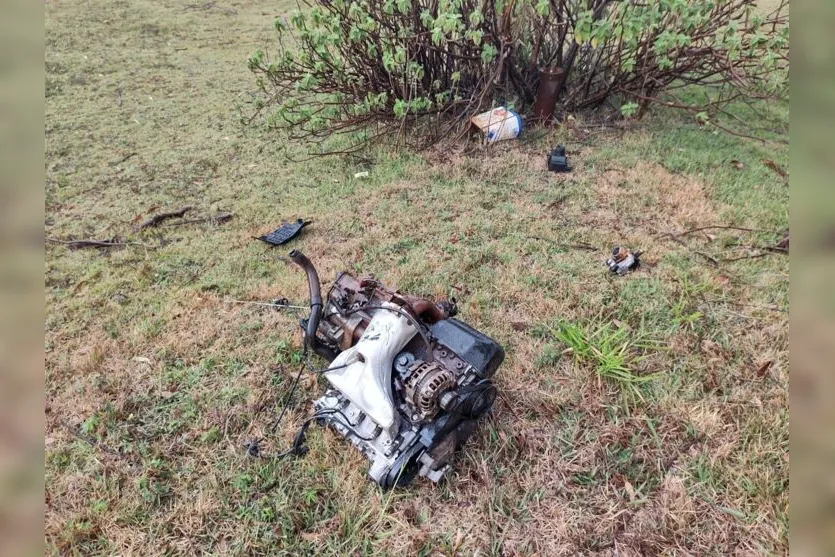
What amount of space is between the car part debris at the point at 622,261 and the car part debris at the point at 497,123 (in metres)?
1.90

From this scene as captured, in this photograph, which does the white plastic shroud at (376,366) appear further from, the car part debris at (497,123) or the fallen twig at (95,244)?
the car part debris at (497,123)

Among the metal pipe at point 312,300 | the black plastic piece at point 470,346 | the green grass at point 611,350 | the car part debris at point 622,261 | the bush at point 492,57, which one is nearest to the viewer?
the black plastic piece at point 470,346

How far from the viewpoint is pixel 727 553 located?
1727 millimetres

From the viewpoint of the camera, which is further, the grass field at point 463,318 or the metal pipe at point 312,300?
the metal pipe at point 312,300

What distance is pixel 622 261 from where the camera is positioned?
300 centimetres

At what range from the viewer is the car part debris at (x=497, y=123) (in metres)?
4.52

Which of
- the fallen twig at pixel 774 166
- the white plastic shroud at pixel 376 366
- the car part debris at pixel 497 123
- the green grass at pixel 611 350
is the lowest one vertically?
the fallen twig at pixel 774 166

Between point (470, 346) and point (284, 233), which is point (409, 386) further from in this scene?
point (284, 233)

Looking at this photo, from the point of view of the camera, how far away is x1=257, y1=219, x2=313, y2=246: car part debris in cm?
338

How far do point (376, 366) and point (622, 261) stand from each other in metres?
1.81

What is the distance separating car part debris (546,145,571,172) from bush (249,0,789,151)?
2.59ft

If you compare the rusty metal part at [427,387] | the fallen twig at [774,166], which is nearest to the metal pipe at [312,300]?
the rusty metal part at [427,387]

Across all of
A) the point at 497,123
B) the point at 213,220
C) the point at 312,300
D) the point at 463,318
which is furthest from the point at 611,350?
the point at 213,220

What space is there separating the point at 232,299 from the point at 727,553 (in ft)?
8.44
